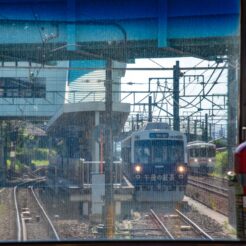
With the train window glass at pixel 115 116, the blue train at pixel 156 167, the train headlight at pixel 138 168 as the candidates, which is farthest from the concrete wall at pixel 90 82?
the train headlight at pixel 138 168

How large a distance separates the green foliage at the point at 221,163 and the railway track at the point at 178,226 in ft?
0.98

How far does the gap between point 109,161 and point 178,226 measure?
506 mm

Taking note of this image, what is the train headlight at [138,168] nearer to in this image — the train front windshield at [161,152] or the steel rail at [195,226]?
the train front windshield at [161,152]

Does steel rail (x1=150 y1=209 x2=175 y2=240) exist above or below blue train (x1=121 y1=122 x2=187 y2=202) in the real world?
below

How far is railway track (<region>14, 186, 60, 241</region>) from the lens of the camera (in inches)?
101

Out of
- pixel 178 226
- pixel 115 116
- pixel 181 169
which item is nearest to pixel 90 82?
pixel 115 116

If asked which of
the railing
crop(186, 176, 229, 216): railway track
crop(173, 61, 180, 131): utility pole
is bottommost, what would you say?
crop(186, 176, 229, 216): railway track

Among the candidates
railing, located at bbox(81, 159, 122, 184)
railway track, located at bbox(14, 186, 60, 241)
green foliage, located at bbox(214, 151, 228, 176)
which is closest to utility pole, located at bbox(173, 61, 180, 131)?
green foliage, located at bbox(214, 151, 228, 176)

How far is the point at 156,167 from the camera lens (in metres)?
2.65

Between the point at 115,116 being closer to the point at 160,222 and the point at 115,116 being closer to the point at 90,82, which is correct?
the point at 90,82

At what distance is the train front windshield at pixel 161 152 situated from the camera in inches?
102

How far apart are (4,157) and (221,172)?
116 cm

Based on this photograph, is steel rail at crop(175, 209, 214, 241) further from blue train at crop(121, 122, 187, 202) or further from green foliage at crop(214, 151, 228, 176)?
green foliage at crop(214, 151, 228, 176)

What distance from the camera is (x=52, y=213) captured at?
8.55 ft
